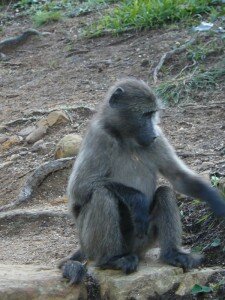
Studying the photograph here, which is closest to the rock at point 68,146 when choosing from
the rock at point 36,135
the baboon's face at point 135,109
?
the rock at point 36,135

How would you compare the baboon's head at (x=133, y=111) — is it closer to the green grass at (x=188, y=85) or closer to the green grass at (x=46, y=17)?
the green grass at (x=188, y=85)

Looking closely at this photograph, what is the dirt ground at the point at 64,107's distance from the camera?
7.37 m

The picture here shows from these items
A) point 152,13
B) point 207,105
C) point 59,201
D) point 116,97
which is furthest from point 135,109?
point 152,13

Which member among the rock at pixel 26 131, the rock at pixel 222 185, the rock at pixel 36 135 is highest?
the rock at pixel 222 185

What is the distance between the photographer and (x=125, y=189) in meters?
6.03

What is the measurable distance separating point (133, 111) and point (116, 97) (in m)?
0.17

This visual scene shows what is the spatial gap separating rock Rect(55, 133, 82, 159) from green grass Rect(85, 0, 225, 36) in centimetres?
296

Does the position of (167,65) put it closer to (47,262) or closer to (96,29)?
(96,29)

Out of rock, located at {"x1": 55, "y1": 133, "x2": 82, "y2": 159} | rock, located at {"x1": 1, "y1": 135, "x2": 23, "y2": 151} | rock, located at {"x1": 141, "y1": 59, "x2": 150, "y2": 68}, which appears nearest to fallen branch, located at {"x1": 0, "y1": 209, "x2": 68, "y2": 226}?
rock, located at {"x1": 55, "y1": 133, "x2": 82, "y2": 159}

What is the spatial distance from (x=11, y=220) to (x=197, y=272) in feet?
8.50

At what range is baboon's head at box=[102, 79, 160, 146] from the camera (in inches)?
248

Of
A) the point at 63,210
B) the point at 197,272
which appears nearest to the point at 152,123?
the point at 197,272

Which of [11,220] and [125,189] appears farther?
[11,220]

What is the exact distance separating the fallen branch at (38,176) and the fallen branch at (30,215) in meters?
0.34
